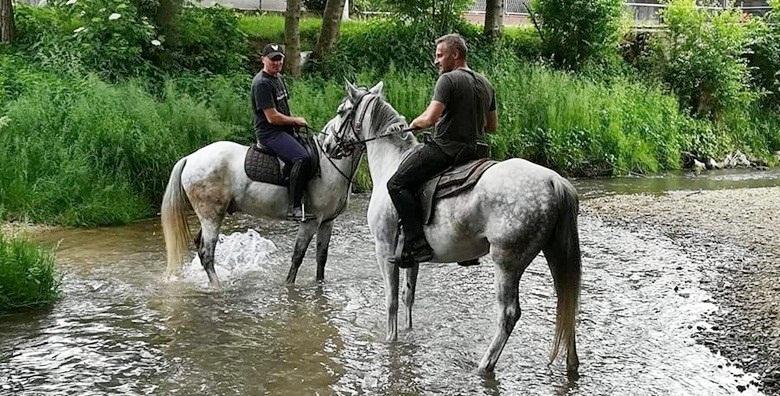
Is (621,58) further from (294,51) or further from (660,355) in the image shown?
(660,355)

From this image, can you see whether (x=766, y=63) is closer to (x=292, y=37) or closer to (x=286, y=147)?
(x=292, y=37)

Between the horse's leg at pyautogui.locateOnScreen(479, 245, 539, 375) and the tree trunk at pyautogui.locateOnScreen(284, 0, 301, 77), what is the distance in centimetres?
1359

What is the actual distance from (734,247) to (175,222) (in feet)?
25.1

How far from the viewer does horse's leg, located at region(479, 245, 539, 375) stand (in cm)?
619

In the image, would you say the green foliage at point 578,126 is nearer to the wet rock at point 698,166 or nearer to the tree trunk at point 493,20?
the wet rock at point 698,166

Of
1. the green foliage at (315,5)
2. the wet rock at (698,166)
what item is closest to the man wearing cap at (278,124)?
the wet rock at (698,166)

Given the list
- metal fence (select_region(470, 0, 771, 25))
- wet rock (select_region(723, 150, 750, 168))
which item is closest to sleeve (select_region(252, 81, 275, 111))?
wet rock (select_region(723, 150, 750, 168))

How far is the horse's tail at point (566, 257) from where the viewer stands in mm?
6066

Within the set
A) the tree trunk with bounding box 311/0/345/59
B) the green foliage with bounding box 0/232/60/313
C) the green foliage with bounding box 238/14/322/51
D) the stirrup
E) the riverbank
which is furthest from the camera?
the green foliage with bounding box 238/14/322/51

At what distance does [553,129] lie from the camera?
61.9 feet

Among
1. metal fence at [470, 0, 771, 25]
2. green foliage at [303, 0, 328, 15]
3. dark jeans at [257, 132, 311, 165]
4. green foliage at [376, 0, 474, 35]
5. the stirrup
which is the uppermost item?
metal fence at [470, 0, 771, 25]

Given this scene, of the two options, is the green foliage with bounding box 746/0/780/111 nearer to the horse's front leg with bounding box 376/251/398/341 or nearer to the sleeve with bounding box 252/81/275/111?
the sleeve with bounding box 252/81/275/111

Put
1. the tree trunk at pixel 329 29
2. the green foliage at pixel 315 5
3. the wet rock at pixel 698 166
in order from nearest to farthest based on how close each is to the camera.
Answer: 1. the tree trunk at pixel 329 29
2. the wet rock at pixel 698 166
3. the green foliage at pixel 315 5

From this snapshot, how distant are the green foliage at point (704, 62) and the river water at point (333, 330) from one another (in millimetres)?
14528
